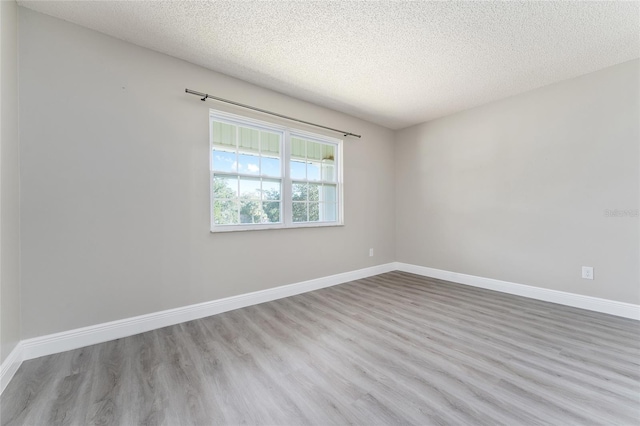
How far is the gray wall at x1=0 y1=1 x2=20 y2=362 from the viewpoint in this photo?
5.18 feet

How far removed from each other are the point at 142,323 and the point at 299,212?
80.7 inches

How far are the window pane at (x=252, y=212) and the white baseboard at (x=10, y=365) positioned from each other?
74.5 inches

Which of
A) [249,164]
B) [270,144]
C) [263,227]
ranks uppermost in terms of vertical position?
[270,144]

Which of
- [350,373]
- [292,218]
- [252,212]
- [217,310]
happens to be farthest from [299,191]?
[350,373]

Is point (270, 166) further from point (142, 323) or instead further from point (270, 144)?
point (142, 323)

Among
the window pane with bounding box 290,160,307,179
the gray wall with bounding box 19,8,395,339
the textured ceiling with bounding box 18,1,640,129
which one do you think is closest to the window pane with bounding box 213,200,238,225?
the gray wall with bounding box 19,8,395,339

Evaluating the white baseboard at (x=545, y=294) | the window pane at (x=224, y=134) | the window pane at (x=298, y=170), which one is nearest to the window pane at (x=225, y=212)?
the window pane at (x=224, y=134)

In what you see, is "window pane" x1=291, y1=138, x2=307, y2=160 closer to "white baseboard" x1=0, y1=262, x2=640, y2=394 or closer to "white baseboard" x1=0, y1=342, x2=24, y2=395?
"white baseboard" x1=0, y1=262, x2=640, y2=394

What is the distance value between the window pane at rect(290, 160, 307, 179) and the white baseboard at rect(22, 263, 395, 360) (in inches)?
56.6

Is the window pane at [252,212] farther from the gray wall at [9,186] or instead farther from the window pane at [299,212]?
the gray wall at [9,186]

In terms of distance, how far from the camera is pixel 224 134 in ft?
9.35

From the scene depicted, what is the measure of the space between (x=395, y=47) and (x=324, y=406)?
9.31ft

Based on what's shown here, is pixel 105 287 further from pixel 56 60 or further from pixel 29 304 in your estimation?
pixel 56 60

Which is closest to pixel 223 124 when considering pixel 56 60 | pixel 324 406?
pixel 56 60
